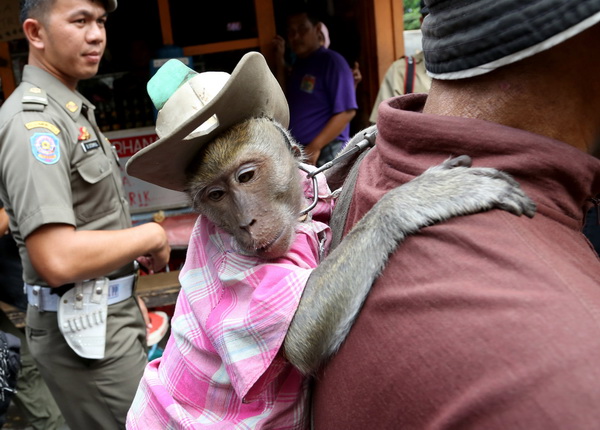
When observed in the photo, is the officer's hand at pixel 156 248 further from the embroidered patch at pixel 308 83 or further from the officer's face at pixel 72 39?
the embroidered patch at pixel 308 83

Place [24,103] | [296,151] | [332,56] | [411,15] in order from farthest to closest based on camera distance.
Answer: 1. [411,15]
2. [332,56]
3. [24,103]
4. [296,151]

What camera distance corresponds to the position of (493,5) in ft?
3.06

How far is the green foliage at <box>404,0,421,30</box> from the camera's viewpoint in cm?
656

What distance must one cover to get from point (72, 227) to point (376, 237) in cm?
201

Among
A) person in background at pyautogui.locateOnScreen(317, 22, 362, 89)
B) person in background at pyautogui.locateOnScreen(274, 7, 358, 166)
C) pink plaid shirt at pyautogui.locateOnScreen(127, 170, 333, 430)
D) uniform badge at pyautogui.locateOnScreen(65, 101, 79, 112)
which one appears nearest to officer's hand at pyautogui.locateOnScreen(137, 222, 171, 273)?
uniform badge at pyautogui.locateOnScreen(65, 101, 79, 112)

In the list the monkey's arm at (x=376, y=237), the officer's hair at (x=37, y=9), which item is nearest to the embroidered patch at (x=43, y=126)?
the officer's hair at (x=37, y=9)

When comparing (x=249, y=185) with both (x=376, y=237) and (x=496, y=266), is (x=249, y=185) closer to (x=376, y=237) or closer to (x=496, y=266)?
(x=376, y=237)

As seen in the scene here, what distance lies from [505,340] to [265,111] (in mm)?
1113

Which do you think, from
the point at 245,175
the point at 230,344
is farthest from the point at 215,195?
the point at 230,344

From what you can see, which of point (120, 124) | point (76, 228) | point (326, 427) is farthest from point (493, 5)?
point (120, 124)

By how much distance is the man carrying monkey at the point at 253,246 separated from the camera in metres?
1.12

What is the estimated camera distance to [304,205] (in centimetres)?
182

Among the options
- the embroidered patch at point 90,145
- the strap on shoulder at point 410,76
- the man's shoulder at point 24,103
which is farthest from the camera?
the strap on shoulder at point 410,76

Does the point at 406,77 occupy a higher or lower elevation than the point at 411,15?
lower
